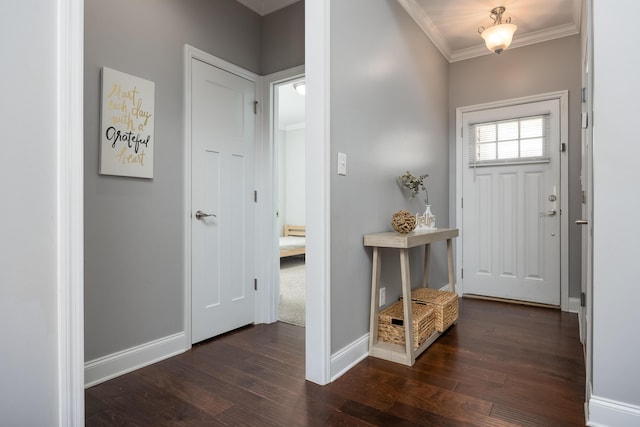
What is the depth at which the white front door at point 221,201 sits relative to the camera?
250 centimetres

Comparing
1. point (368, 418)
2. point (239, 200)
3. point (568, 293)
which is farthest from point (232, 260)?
point (568, 293)

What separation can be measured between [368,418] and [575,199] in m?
2.93

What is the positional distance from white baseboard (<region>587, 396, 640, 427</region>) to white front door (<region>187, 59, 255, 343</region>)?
2.22m

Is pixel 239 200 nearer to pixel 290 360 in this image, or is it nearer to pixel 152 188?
pixel 152 188

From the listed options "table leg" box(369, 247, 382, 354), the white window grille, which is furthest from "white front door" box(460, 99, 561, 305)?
Answer: "table leg" box(369, 247, 382, 354)

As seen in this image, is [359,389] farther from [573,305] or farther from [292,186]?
[292,186]

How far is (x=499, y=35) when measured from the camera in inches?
113

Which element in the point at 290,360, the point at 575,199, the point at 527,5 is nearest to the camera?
the point at 290,360

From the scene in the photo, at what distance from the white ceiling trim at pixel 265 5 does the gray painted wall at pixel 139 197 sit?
46 centimetres

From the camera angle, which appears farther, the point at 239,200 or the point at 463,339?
the point at 239,200

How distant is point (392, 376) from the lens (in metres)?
A: 1.99

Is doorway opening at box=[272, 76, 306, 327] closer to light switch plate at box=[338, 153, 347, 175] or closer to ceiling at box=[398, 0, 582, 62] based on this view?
ceiling at box=[398, 0, 582, 62]

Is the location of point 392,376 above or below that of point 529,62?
below

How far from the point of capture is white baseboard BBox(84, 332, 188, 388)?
1910 millimetres
